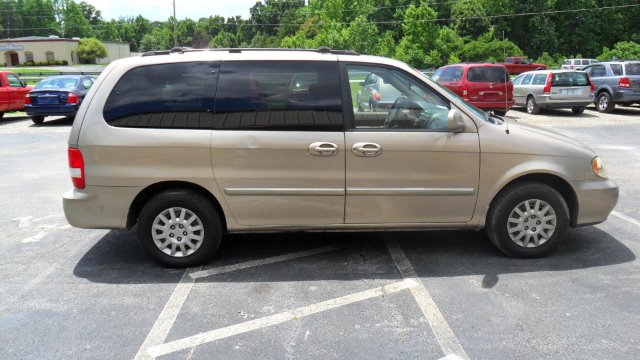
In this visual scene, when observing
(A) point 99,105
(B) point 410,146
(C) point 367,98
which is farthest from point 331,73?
(A) point 99,105

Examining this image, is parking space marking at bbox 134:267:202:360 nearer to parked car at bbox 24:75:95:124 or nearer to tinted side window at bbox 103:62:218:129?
tinted side window at bbox 103:62:218:129

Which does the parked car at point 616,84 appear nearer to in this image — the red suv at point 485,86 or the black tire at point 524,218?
the red suv at point 485,86

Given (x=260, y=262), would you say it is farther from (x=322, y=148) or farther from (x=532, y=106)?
(x=532, y=106)

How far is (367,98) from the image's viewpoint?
514cm

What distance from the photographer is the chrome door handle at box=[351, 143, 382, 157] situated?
464 cm

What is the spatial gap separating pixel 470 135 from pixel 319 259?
1758 mm

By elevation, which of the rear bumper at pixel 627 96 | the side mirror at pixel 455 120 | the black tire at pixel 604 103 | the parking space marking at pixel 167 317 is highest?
the side mirror at pixel 455 120

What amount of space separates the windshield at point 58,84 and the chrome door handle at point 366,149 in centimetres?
1507

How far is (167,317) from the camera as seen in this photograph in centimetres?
394

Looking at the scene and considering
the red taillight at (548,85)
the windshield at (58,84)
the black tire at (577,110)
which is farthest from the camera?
the black tire at (577,110)

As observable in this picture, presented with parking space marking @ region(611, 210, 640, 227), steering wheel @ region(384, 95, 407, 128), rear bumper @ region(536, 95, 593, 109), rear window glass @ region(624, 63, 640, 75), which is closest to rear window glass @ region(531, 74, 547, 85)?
rear bumper @ region(536, 95, 593, 109)

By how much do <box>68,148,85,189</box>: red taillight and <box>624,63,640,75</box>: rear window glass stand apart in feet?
60.2

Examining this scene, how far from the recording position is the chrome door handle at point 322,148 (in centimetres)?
461

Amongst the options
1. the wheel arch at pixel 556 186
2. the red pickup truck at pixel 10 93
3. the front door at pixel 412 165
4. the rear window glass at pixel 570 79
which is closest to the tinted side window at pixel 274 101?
the front door at pixel 412 165
